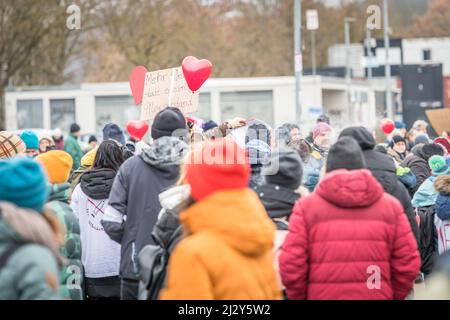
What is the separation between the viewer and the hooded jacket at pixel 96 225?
779cm

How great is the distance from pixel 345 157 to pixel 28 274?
7.11 ft

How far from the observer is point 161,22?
145 feet

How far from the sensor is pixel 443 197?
8406 millimetres

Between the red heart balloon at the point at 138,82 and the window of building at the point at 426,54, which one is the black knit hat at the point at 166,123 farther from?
the window of building at the point at 426,54

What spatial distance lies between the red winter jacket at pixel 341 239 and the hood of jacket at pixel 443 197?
3037 millimetres

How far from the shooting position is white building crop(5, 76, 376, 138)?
36844 mm

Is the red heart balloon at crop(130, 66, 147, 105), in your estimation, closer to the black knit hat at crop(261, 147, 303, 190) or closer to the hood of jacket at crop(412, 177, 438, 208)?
the hood of jacket at crop(412, 177, 438, 208)

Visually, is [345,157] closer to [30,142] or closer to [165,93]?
[165,93]

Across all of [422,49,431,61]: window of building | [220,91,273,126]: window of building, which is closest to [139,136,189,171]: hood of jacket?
[220,91,273,126]: window of building

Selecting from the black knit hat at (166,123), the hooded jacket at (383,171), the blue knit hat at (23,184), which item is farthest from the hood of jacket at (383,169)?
the blue knit hat at (23,184)

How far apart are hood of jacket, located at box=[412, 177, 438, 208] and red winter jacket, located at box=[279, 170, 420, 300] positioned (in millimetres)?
3714

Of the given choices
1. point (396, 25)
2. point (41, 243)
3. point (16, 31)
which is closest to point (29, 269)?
point (41, 243)

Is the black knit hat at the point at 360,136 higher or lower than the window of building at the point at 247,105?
lower

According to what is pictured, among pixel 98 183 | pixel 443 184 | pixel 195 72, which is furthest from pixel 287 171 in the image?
pixel 195 72
